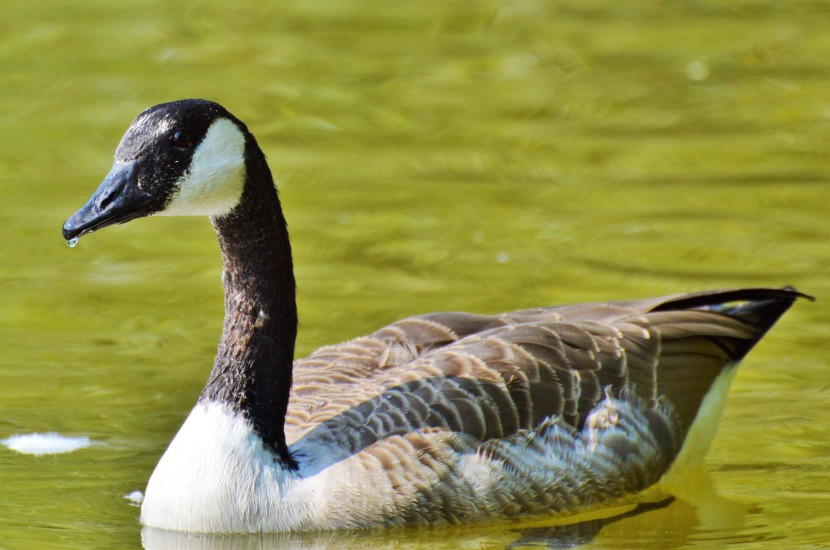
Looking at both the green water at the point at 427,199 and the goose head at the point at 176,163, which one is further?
the green water at the point at 427,199

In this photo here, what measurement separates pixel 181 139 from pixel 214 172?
26 centimetres

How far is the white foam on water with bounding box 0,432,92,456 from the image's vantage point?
33.1 feet

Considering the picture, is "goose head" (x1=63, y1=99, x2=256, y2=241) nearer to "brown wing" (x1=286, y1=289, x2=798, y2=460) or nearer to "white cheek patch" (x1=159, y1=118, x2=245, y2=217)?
"white cheek patch" (x1=159, y1=118, x2=245, y2=217)

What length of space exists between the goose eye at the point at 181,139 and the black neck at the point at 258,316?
0.40m

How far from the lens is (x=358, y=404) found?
9.09 metres

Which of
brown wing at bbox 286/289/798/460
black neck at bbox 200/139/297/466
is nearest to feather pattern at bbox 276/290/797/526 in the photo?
brown wing at bbox 286/289/798/460

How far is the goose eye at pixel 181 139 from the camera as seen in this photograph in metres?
8.48

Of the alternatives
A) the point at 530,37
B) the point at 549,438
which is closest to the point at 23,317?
the point at 549,438

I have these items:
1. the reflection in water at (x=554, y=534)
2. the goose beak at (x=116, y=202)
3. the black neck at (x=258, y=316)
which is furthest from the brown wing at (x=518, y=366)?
the goose beak at (x=116, y=202)

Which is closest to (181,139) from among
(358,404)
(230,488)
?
(358,404)

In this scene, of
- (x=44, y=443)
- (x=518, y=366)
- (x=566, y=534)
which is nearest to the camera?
(x=566, y=534)

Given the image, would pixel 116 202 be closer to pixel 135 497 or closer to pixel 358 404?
pixel 358 404

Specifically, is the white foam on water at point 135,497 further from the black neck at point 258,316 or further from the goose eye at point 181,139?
the goose eye at point 181,139

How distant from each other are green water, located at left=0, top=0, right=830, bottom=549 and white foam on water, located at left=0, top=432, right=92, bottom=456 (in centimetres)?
8
